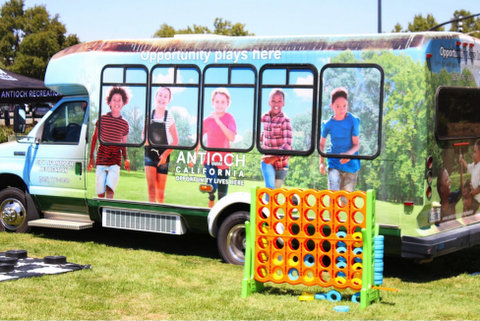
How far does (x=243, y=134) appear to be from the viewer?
9.44m

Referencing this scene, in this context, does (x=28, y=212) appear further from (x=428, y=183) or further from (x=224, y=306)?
(x=428, y=183)

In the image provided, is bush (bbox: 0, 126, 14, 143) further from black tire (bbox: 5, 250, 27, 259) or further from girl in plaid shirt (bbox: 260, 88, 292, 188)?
girl in plaid shirt (bbox: 260, 88, 292, 188)

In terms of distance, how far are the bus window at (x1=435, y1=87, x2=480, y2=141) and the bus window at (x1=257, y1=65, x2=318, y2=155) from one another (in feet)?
4.63

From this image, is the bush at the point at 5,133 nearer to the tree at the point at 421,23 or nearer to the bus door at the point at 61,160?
the bus door at the point at 61,160

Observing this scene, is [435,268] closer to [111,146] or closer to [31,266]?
[111,146]

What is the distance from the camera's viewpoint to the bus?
852 centimetres

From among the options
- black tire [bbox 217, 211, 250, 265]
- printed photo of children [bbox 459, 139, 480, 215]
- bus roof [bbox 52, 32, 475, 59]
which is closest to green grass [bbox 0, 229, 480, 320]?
black tire [bbox 217, 211, 250, 265]

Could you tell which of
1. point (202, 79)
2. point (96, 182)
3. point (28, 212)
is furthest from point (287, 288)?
point (28, 212)

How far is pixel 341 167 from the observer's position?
28.9ft

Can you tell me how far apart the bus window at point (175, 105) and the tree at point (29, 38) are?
1679 inches

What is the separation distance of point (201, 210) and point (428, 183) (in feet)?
9.44

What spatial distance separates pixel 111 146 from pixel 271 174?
2.42m

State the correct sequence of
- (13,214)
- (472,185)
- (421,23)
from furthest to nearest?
(421,23) → (13,214) → (472,185)

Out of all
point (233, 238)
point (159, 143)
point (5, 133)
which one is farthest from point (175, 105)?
point (5, 133)
